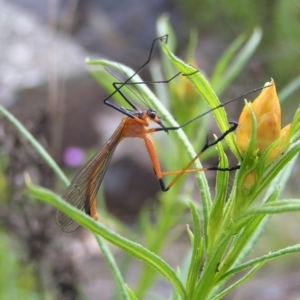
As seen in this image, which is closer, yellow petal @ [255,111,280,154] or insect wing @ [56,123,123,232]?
yellow petal @ [255,111,280,154]

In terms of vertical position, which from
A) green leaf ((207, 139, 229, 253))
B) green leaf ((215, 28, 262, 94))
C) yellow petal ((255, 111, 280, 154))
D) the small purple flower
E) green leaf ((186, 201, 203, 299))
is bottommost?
green leaf ((186, 201, 203, 299))

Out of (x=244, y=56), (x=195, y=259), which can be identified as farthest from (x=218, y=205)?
(x=244, y=56)

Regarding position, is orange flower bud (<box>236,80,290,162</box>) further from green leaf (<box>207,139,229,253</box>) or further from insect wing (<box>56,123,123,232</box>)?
insect wing (<box>56,123,123,232</box>)

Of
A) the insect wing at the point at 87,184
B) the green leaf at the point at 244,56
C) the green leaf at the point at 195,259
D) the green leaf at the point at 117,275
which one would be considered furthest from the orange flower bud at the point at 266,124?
the green leaf at the point at 244,56

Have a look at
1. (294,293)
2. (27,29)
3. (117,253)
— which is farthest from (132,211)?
(27,29)

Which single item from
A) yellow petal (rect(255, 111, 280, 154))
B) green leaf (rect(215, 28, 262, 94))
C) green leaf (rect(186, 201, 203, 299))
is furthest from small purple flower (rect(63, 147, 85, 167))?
yellow petal (rect(255, 111, 280, 154))

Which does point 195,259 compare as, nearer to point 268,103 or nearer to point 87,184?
point 268,103
